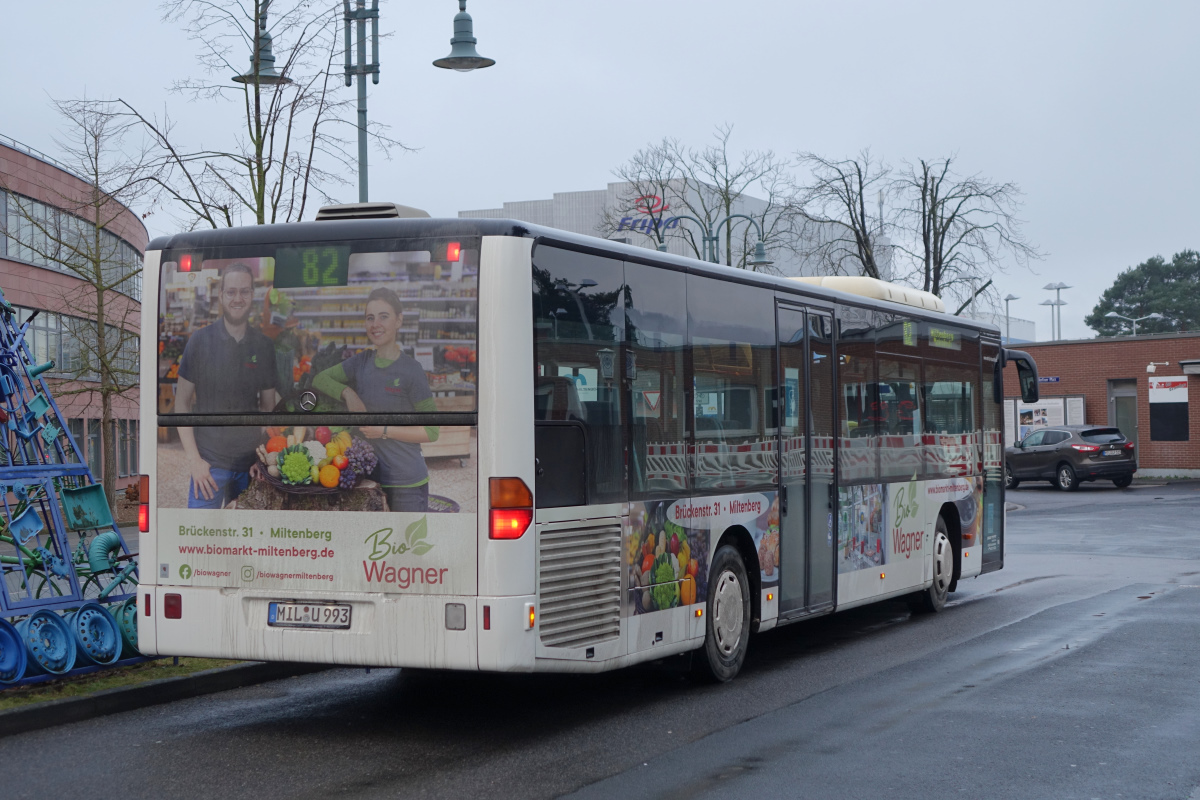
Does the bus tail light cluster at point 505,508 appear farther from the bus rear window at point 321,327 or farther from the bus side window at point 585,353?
the bus rear window at point 321,327

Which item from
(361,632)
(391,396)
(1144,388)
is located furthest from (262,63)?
(1144,388)

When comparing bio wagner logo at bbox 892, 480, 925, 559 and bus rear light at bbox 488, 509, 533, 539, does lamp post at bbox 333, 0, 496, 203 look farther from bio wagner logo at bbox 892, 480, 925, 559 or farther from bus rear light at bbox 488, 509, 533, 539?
bus rear light at bbox 488, 509, 533, 539

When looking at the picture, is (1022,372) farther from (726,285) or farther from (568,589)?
(568,589)

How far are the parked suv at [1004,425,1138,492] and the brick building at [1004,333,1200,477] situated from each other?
5.40 meters

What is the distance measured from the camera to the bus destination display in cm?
757

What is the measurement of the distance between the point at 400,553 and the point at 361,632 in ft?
1.59

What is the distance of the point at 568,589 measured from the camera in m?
7.63

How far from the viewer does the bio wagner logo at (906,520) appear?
12.5 meters

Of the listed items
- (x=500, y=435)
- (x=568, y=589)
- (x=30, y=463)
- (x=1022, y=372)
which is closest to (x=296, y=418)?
(x=500, y=435)

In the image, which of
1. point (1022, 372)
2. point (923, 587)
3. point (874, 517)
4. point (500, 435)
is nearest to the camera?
point (500, 435)

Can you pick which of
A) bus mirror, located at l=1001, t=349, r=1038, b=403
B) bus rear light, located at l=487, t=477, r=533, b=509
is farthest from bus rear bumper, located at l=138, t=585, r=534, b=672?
bus mirror, located at l=1001, t=349, r=1038, b=403

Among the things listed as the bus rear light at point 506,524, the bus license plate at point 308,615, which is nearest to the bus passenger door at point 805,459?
the bus rear light at point 506,524

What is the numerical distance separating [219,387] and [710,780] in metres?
3.48

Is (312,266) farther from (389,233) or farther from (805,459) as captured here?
(805,459)
